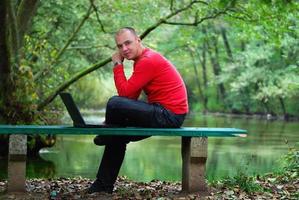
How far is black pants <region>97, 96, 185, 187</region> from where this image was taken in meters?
6.91

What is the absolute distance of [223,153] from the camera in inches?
709

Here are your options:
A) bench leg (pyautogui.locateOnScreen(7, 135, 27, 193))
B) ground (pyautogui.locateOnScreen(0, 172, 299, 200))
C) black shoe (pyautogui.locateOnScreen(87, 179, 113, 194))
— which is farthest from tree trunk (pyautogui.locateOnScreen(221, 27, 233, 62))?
bench leg (pyautogui.locateOnScreen(7, 135, 27, 193))

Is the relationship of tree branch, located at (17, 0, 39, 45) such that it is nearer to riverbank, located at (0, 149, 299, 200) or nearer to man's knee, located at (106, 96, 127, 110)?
riverbank, located at (0, 149, 299, 200)

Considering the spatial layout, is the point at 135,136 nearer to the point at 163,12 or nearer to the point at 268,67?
the point at 163,12

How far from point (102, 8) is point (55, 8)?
175 centimetres

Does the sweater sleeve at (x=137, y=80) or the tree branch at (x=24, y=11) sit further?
the tree branch at (x=24, y=11)

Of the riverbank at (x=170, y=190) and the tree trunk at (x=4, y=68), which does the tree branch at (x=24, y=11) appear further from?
the riverbank at (x=170, y=190)

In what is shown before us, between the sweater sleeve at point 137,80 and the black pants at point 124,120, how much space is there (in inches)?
4.6

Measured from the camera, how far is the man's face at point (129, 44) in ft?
23.5

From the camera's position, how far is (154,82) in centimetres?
712

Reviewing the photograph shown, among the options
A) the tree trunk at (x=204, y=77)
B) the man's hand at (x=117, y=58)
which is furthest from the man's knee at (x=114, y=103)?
the tree trunk at (x=204, y=77)

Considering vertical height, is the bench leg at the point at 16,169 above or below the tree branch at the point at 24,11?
below

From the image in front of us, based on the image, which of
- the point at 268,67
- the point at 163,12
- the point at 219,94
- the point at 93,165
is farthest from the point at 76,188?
the point at 219,94

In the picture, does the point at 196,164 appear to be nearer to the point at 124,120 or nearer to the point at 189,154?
the point at 189,154
